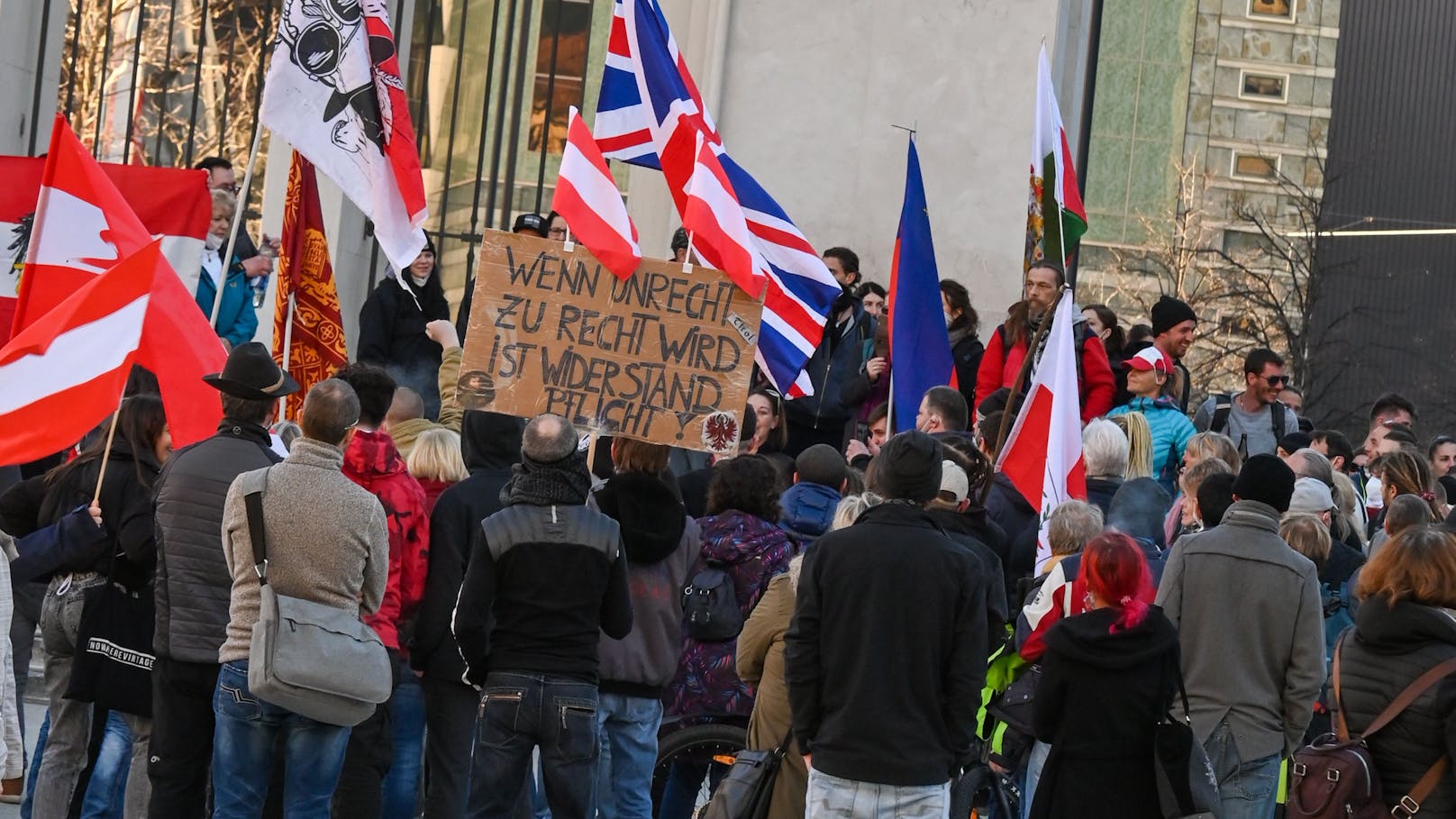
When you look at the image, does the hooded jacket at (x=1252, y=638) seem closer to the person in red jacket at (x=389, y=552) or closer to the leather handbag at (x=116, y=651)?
the person in red jacket at (x=389, y=552)

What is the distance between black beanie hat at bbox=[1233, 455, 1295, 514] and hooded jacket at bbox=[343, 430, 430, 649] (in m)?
2.96

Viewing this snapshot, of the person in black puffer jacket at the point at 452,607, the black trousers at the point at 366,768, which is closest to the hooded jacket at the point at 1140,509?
the person in black puffer jacket at the point at 452,607

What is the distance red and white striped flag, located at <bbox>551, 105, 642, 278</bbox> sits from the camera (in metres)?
8.03

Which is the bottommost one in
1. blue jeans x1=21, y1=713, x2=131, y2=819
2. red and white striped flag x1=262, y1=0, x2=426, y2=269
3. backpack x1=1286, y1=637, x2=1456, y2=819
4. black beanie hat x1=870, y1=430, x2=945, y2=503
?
blue jeans x1=21, y1=713, x2=131, y2=819

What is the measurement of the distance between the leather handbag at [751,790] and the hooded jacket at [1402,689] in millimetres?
1824

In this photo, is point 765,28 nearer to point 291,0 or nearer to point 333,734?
point 291,0

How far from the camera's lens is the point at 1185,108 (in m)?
43.9

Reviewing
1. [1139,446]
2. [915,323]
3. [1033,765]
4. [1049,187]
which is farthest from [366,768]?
[1049,187]

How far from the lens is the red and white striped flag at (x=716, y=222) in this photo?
327 inches

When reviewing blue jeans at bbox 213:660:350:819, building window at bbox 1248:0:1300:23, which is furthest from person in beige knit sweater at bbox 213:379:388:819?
building window at bbox 1248:0:1300:23

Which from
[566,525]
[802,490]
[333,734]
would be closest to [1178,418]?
[802,490]

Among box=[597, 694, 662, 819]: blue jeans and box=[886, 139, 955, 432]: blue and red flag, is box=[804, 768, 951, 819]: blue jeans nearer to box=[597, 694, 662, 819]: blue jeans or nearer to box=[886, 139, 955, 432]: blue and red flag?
box=[597, 694, 662, 819]: blue jeans

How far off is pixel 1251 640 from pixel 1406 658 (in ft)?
2.10

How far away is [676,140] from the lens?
9.94 m
